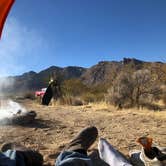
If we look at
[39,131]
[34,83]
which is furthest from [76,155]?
[34,83]

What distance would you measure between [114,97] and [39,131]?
7830 mm

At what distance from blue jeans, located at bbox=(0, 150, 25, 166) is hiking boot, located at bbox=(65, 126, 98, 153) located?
0.58 metres

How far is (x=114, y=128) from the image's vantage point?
6547mm

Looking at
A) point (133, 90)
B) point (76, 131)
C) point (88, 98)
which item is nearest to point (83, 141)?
point (76, 131)

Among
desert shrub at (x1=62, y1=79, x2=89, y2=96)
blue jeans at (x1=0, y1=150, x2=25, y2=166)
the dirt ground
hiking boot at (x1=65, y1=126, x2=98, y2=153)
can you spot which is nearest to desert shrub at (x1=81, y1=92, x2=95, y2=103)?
desert shrub at (x1=62, y1=79, x2=89, y2=96)

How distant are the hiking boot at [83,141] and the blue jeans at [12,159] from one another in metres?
0.58

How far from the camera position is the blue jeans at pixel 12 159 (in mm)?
2921

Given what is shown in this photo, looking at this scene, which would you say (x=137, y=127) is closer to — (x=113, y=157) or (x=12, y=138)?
(x=12, y=138)

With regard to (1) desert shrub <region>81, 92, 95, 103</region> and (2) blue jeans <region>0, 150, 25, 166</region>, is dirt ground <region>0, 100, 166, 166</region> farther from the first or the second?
(1) desert shrub <region>81, 92, 95, 103</region>

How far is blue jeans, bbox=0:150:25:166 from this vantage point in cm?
292

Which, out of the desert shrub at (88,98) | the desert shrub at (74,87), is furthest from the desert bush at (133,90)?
the desert shrub at (74,87)

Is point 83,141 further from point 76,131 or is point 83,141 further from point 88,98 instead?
point 88,98

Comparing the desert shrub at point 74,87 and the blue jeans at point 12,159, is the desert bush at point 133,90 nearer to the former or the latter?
the desert shrub at point 74,87

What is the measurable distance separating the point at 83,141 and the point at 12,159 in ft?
3.77
